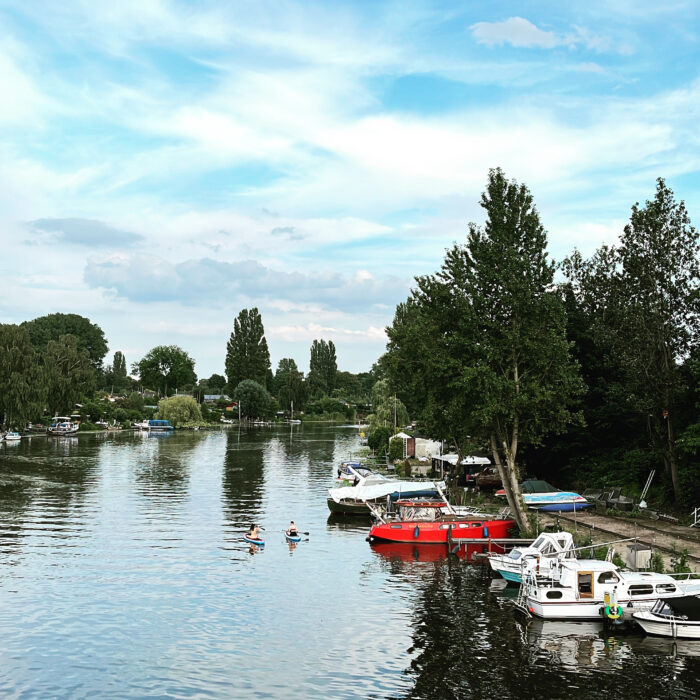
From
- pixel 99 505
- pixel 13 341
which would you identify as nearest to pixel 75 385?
pixel 13 341

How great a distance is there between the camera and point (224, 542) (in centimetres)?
4312

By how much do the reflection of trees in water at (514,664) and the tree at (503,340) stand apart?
1340 centimetres

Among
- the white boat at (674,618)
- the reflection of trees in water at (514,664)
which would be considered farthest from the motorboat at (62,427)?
the white boat at (674,618)

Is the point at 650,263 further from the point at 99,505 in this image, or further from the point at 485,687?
the point at 99,505

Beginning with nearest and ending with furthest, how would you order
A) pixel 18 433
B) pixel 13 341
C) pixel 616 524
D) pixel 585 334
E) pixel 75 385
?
pixel 616 524, pixel 585 334, pixel 13 341, pixel 18 433, pixel 75 385

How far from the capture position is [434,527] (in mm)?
43375

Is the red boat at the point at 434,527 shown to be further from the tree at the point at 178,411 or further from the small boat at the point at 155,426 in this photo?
the tree at the point at 178,411

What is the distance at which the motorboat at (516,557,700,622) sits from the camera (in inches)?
1087

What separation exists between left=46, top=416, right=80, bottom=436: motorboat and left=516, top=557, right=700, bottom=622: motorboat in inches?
4770

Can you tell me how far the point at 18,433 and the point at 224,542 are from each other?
312 feet

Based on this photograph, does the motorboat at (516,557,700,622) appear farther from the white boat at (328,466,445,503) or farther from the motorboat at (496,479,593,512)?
the white boat at (328,466,445,503)

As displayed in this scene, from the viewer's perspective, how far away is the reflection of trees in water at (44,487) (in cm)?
4694

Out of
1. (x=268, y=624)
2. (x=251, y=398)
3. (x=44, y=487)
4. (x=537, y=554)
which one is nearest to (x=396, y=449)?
(x=44, y=487)

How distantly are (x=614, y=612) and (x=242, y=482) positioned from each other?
50.4 metres
